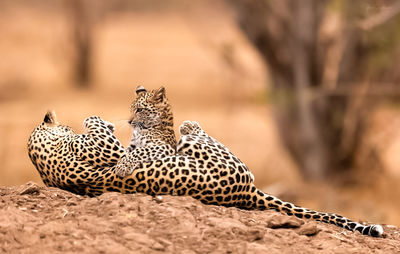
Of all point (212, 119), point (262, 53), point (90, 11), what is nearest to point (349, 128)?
point (262, 53)

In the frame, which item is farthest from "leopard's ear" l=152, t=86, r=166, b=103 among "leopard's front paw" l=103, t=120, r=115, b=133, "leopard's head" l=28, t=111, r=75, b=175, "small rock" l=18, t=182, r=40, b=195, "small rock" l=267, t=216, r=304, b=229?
"small rock" l=267, t=216, r=304, b=229

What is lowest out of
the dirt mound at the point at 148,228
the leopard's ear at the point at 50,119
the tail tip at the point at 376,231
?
the dirt mound at the point at 148,228

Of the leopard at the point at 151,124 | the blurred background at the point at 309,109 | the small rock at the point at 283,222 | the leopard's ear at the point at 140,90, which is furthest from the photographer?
the blurred background at the point at 309,109

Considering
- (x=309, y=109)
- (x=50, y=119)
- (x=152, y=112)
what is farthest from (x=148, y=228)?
(x=309, y=109)

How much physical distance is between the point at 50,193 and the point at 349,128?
792cm

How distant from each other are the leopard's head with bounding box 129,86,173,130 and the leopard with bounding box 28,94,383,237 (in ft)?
0.70

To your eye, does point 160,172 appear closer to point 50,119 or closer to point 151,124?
point 151,124

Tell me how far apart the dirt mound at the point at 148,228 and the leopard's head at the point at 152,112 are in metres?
0.54

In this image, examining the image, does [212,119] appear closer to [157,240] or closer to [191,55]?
[191,55]

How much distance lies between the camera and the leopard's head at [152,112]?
4164 mm

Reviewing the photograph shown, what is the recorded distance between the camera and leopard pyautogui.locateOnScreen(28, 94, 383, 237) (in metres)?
3.75

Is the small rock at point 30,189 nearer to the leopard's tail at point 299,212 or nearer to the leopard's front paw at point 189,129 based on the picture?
the leopard's front paw at point 189,129

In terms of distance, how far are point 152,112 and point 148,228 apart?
86 cm

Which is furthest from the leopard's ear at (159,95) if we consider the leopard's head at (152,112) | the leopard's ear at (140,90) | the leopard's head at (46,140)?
the leopard's head at (46,140)
